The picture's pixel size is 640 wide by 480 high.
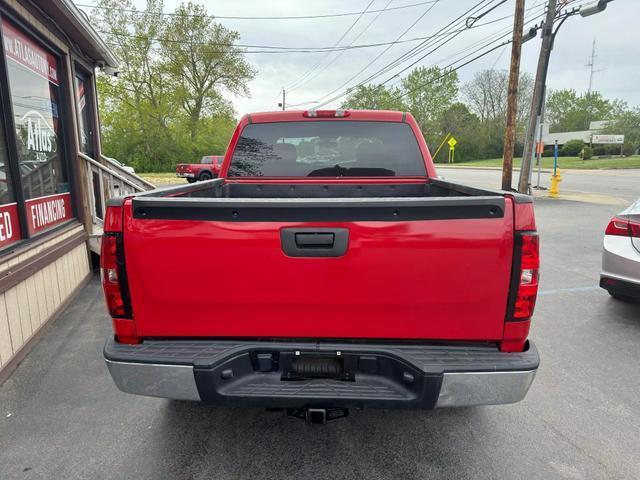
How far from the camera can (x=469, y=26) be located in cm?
1691

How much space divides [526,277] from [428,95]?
78918mm

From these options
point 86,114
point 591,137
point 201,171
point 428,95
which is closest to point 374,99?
point 428,95

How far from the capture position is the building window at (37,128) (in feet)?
15.8

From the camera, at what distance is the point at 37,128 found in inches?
215

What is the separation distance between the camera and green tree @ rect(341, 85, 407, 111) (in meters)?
74.4

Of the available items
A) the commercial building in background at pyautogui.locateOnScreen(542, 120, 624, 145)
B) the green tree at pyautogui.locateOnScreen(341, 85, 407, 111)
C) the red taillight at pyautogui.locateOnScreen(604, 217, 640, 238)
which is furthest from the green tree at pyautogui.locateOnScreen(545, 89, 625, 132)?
the red taillight at pyautogui.locateOnScreen(604, 217, 640, 238)

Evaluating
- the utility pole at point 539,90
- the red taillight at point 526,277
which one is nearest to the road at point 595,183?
the utility pole at point 539,90

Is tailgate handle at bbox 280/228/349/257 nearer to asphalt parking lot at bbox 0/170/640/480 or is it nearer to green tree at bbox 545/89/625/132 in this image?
asphalt parking lot at bbox 0/170/640/480

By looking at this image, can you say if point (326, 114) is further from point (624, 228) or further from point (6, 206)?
point (624, 228)

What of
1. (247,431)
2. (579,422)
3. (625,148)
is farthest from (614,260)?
(625,148)

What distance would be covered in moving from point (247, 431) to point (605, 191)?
2233cm

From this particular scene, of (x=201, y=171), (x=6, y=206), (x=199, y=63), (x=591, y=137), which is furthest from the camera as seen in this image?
(x=591, y=137)

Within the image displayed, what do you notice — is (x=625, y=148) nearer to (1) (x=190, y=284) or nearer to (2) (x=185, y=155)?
(2) (x=185, y=155)

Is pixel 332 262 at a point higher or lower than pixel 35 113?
lower
